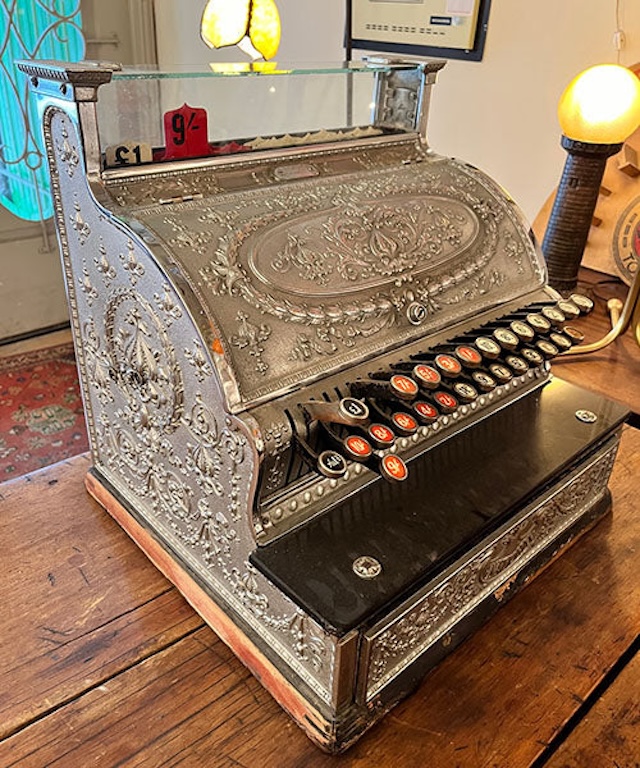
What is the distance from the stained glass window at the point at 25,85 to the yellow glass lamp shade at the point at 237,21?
303 centimetres

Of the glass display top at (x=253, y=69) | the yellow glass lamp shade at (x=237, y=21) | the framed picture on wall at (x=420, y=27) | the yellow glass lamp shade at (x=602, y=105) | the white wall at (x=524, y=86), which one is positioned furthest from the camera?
the framed picture on wall at (x=420, y=27)

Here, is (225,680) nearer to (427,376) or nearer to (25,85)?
(427,376)

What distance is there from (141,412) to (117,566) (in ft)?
1.12

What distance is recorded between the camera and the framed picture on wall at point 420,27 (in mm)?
2635

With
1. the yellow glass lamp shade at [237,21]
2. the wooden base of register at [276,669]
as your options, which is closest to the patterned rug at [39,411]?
the wooden base of register at [276,669]

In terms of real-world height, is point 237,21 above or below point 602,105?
above

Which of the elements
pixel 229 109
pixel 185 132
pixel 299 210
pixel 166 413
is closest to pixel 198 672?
pixel 166 413

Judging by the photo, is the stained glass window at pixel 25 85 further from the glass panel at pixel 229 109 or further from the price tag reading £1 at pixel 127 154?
the price tag reading £1 at pixel 127 154

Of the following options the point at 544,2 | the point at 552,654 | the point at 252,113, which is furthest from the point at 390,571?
the point at 544,2

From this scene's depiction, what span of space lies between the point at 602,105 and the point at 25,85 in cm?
356

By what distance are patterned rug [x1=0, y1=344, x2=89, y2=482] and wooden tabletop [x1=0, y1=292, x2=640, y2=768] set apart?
2.37m

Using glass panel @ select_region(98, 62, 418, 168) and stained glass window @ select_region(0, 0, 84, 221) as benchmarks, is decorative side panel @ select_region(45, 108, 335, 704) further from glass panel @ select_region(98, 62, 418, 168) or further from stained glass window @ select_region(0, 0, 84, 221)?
stained glass window @ select_region(0, 0, 84, 221)

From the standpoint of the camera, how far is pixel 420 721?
43.5 inches

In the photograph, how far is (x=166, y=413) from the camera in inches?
46.4
